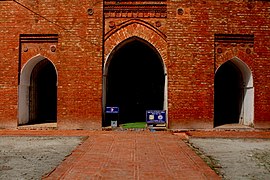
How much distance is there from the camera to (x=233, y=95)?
13.2m

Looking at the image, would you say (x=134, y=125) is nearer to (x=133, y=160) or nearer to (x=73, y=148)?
(x=73, y=148)

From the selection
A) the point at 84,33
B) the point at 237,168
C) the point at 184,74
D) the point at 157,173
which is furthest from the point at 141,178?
the point at 84,33

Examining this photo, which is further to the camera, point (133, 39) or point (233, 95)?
point (233, 95)

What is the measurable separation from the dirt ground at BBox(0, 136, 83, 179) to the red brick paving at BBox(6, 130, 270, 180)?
273mm

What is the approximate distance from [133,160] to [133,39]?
6.23 meters

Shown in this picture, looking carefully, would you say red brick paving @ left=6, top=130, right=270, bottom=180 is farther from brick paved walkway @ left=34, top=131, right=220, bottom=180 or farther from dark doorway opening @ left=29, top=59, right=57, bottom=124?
dark doorway opening @ left=29, top=59, right=57, bottom=124

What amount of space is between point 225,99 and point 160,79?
10.3ft

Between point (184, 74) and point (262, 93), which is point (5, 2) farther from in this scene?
point (262, 93)

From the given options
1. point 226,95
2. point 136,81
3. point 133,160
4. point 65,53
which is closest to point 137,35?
point 65,53

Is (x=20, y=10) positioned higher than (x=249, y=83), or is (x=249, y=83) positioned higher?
(x=20, y=10)

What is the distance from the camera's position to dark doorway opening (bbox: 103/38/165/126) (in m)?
14.0

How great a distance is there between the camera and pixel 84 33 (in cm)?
1102

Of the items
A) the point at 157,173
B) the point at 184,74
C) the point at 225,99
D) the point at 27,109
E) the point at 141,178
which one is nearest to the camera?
the point at 141,178

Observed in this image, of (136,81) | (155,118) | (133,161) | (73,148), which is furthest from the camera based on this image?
(136,81)
